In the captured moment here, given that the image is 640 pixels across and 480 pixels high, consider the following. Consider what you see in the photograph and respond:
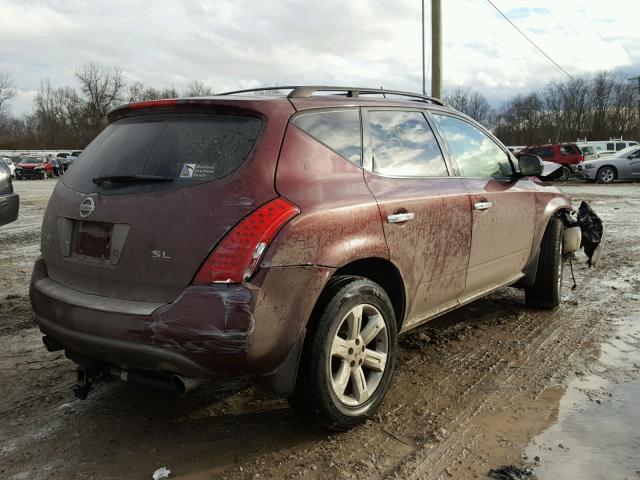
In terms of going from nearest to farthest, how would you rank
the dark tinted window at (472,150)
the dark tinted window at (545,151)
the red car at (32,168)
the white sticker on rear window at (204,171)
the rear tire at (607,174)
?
the white sticker on rear window at (204,171) < the dark tinted window at (472,150) < the rear tire at (607,174) < the dark tinted window at (545,151) < the red car at (32,168)

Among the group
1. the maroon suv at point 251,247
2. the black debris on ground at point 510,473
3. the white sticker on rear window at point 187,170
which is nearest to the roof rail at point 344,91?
the maroon suv at point 251,247

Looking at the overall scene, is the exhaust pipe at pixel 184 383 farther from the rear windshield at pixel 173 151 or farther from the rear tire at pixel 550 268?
the rear tire at pixel 550 268

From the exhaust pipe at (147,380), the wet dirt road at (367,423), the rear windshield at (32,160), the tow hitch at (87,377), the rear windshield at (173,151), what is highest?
the rear windshield at (32,160)

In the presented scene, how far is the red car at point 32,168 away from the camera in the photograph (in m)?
37.7

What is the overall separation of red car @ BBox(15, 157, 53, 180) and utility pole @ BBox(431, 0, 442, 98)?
32.1 m

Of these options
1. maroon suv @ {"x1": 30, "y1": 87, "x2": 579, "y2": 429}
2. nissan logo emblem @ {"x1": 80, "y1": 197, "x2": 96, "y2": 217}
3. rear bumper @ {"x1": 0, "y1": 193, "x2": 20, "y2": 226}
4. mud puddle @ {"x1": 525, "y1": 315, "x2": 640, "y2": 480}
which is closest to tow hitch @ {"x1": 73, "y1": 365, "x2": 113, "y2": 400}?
maroon suv @ {"x1": 30, "y1": 87, "x2": 579, "y2": 429}

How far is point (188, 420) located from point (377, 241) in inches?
57.0

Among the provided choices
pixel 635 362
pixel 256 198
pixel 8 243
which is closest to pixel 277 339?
pixel 256 198

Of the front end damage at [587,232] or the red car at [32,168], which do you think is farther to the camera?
the red car at [32,168]

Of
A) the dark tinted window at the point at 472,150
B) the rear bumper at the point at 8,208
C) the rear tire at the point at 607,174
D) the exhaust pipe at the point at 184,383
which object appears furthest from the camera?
the rear tire at the point at 607,174

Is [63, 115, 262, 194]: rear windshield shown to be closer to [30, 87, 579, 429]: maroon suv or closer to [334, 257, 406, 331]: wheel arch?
[30, 87, 579, 429]: maroon suv

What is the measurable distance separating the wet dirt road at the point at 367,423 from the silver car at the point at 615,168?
72.3 feet

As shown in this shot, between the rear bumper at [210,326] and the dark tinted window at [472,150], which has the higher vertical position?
the dark tinted window at [472,150]

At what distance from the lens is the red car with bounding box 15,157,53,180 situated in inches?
1484
